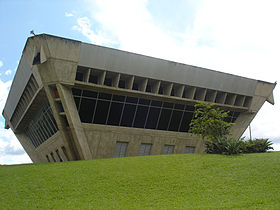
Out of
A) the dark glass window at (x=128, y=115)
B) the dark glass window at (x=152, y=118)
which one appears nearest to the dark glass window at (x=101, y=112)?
the dark glass window at (x=128, y=115)

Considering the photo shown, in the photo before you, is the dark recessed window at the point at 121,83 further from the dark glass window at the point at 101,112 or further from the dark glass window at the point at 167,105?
the dark glass window at the point at 167,105

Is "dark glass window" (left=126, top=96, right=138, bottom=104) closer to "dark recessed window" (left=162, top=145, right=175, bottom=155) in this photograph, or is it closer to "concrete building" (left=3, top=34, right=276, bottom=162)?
"concrete building" (left=3, top=34, right=276, bottom=162)

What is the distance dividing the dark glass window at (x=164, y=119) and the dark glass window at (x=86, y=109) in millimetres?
8305

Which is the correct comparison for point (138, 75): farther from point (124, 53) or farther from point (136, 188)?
point (136, 188)

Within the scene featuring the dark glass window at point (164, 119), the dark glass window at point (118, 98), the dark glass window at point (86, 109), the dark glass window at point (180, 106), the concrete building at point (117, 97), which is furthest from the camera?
the dark glass window at point (180, 106)

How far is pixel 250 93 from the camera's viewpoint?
3588 centimetres

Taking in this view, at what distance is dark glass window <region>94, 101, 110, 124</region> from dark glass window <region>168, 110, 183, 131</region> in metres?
8.28

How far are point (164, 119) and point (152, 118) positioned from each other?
5.43ft

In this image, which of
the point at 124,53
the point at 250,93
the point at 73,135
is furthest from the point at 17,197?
the point at 250,93

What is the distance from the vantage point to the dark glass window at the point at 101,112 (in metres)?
29.4

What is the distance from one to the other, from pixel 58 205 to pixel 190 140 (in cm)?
2498

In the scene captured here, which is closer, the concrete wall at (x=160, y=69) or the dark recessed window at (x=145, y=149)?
the concrete wall at (x=160, y=69)

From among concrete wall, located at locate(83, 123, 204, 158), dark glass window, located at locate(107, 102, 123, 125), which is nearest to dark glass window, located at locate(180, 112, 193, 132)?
concrete wall, located at locate(83, 123, 204, 158)

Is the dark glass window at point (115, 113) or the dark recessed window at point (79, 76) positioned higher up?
the dark recessed window at point (79, 76)
